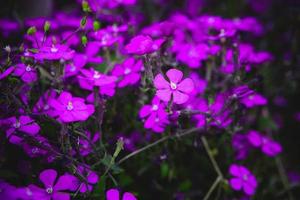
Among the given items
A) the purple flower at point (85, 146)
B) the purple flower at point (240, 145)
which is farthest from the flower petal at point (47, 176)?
the purple flower at point (240, 145)

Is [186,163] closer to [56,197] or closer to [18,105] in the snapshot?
[56,197]

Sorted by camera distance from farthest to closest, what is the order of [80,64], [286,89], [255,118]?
[286,89], [255,118], [80,64]

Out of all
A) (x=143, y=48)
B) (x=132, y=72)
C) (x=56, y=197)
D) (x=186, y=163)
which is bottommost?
(x=186, y=163)

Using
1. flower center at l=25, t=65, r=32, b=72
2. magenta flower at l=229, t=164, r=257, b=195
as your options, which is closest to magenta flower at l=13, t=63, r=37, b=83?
flower center at l=25, t=65, r=32, b=72

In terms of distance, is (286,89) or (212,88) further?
(286,89)

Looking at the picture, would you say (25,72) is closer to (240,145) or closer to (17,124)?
(17,124)

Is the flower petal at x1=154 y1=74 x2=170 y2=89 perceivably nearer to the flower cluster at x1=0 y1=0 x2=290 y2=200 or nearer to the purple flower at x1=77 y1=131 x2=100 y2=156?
the flower cluster at x1=0 y1=0 x2=290 y2=200

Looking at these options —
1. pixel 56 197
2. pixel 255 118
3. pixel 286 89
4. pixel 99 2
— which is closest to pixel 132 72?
pixel 99 2
